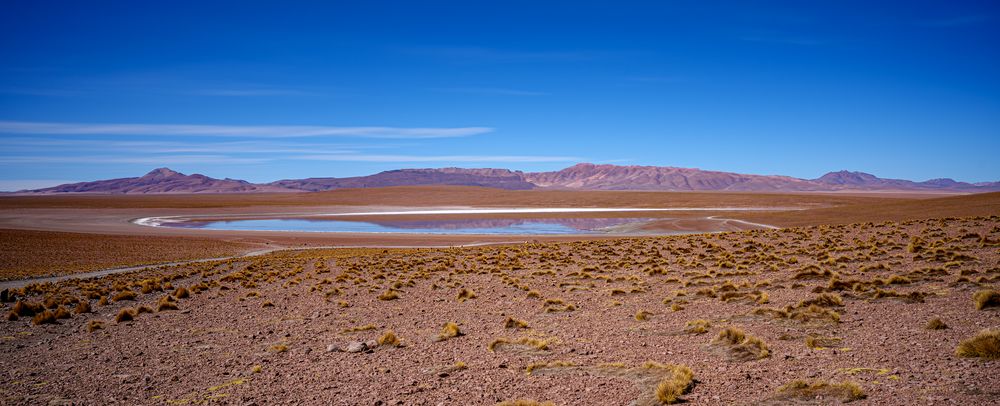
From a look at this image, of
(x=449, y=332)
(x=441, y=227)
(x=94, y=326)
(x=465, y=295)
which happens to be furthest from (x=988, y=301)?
(x=441, y=227)

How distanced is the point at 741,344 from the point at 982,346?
2.83m

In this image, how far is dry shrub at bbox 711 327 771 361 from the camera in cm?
839

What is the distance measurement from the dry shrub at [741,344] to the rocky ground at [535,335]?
3cm

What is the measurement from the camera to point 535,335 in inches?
439

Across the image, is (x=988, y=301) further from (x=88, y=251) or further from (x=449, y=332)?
(x=88, y=251)

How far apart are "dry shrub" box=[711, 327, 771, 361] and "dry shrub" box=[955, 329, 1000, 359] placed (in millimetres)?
2158

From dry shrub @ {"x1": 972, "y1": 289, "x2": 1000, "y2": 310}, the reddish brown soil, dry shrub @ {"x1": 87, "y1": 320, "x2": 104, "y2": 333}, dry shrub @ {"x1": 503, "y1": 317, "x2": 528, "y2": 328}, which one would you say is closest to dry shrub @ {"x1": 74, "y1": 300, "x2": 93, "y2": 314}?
dry shrub @ {"x1": 87, "y1": 320, "x2": 104, "y2": 333}

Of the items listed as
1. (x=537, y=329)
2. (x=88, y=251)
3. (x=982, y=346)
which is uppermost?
(x=982, y=346)

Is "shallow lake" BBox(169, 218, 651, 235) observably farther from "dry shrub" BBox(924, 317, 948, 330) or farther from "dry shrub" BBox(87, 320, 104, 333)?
"dry shrub" BBox(924, 317, 948, 330)

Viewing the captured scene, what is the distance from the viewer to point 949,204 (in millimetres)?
46188

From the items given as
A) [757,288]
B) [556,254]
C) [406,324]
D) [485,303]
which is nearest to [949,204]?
[556,254]

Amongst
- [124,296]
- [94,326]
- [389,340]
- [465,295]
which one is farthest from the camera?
[124,296]

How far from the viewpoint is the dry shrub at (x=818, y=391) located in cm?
618

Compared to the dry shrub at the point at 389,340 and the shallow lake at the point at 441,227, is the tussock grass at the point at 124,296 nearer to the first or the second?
the dry shrub at the point at 389,340
